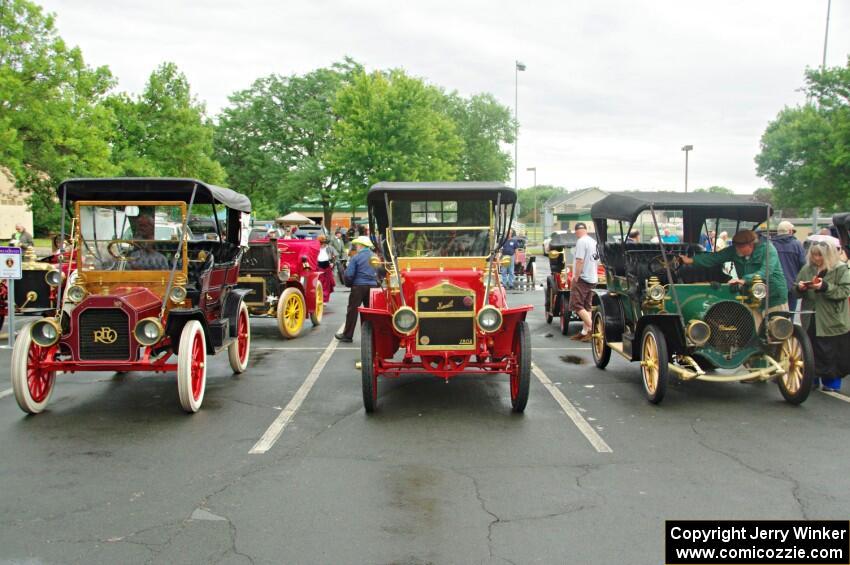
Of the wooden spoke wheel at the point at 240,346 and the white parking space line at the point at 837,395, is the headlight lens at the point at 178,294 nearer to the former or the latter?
the wooden spoke wheel at the point at 240,346

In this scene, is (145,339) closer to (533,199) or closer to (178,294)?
(178,294)

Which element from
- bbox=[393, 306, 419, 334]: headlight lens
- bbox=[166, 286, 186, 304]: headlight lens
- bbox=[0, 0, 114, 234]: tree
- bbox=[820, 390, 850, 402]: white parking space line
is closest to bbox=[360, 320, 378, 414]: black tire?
bbox=[393, 306, 419, 334]: headlight lens

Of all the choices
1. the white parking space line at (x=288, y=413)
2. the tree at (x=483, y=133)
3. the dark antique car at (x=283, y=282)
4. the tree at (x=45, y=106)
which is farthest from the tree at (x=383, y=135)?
the tree at (x=483, y=133)

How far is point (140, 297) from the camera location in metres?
6.68

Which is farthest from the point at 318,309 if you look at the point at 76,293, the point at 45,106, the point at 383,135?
the point at 383,135

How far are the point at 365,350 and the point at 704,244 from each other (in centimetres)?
467

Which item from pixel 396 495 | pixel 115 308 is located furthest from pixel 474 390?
pixel 115 308

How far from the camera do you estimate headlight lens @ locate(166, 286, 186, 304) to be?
695 cm

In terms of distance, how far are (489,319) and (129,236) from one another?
4.24m

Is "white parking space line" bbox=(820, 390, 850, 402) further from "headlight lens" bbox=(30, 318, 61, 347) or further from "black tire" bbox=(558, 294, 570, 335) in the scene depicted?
"headlight lens" bbox=(30, 318, 61, 347)

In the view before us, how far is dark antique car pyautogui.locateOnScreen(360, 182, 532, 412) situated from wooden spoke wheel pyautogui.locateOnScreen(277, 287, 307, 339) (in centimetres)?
343

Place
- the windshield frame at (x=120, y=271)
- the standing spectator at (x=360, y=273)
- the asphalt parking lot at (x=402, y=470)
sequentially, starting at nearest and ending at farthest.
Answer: the asphalt parking lot at (x=402, y=470) < the windshield frame at (x=120, y=271) < the standing spectator at (x=360, y=273)

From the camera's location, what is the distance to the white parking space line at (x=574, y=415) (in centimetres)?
557

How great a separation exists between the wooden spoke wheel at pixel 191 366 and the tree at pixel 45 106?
17306mm
